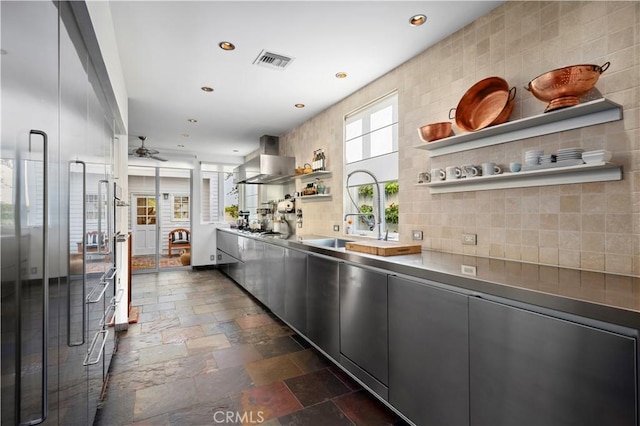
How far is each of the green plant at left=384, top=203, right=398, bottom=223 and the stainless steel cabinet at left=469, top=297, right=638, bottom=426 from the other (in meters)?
1.70

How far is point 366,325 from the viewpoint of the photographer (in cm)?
215

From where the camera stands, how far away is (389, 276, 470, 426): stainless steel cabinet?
4.95 feet

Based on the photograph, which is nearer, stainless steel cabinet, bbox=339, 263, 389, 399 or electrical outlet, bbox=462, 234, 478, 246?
stainless steel cabinet, bbox=339, 263, 389, 399

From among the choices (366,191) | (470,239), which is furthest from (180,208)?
(470,239)

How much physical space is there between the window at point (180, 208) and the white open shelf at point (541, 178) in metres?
7.00

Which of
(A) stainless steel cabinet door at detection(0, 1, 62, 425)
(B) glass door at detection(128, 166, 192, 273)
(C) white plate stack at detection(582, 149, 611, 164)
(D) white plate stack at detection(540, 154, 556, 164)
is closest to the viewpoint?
(A) stainless steel cabinet door at detection(0, 1, 62, 425)

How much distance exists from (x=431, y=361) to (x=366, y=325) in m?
0.56

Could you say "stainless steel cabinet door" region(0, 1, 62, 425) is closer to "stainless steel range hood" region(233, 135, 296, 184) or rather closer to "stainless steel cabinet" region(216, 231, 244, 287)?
"stainless steel range hood" region(233, 135, 296, 184)

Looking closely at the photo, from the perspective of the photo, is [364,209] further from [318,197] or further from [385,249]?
[385,249]

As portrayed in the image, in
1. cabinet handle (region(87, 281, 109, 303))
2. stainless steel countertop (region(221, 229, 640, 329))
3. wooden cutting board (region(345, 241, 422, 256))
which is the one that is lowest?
cabinet handle (region(87, 281, 109, 303))

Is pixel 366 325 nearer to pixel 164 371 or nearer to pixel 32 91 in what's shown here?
pixel 164 371

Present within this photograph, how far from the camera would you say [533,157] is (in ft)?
5.71

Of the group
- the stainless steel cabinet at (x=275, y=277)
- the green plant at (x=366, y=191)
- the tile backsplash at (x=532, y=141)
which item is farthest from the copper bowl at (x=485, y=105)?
the stainless steel cabinet at (x=275, y=277)

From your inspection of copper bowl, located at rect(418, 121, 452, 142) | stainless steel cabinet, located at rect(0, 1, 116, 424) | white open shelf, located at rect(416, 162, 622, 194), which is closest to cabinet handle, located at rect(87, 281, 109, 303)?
stainless steel cabinet, located at rect(0, 1, 116, 424)
